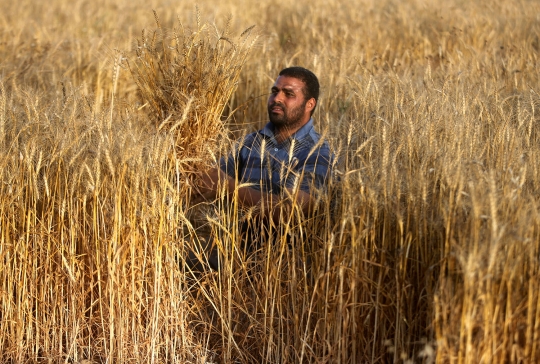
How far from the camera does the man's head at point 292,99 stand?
3654mm

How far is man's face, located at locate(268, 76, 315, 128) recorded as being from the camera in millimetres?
3648

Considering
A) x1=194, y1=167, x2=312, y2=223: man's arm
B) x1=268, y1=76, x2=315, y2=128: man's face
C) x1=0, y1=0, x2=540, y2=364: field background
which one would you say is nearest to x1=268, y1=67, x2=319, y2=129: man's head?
x1=268, y1=76, x2=315, y2=128: man's face

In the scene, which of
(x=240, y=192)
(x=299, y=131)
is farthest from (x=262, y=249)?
(x=299, y=131)

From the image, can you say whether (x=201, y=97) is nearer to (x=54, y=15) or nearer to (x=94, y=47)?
(x=94, y=47)

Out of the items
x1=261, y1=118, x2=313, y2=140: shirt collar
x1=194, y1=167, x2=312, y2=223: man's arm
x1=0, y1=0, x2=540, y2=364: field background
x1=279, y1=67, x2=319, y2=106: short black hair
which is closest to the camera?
x1=0, y1=0, x2=540, y2=364: field background

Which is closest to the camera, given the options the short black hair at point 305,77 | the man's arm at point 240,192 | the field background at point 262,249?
the field background at point 262,249

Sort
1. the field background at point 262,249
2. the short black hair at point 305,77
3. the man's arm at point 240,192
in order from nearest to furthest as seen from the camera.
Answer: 1. the field background at point 262,249
2. the man's arm at point 240,192
3. the short black hair at point 305,77

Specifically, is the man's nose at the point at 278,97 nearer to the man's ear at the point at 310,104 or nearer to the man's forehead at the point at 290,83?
the man's forehead at the point at 290,83

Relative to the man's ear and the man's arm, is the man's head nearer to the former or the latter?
the man's ear

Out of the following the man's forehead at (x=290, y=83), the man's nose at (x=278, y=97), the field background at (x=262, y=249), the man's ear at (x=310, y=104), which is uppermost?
the man's forehead at (x=290, y=83)

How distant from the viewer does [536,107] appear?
3662 mm

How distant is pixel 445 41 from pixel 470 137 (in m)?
3.02

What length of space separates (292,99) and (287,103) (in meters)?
0.03

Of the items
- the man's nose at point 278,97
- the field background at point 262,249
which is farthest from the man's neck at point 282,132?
the field background at point 262,249
